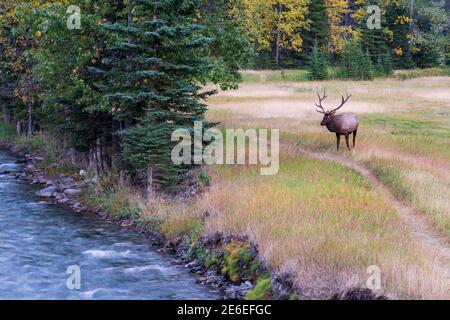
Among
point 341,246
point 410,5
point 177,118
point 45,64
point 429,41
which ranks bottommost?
point 341,246

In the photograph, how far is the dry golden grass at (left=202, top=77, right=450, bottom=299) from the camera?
10.6 m

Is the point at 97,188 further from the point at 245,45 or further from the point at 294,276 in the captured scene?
the point at 294,276

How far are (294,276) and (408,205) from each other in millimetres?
5875

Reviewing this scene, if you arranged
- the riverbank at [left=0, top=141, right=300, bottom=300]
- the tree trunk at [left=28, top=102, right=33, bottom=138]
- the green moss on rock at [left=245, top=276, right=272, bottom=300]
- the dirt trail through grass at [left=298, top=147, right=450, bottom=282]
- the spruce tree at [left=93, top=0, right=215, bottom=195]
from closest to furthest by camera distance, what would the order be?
the green moss on rock at [left=245, top=276, right=272, bottom=300], the riverbank at [left=0, top=141, right=300, bottom=300], the dirt trail through grass at [left=298, top=147, right=450, bottom=282], the spruce tree at [left=93, top=0, right=215, bottom=195], the tree trunk at [left=28, top=102, right=33, bottom=138]

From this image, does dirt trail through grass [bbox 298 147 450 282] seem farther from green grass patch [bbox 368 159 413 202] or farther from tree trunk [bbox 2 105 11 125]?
tree trunk [bbox 2 105 11 125]

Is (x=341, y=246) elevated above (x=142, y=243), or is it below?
above

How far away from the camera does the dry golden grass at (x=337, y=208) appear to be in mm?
10617

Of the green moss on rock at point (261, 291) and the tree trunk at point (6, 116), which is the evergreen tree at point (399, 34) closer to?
the tree trunk at point (6, 116)

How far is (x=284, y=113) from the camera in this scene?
32.1 m

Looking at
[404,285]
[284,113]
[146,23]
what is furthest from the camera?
[284,113]

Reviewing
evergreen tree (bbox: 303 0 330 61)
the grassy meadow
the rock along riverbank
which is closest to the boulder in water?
the grassy meadow

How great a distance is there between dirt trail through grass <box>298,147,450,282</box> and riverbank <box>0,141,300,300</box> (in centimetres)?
319

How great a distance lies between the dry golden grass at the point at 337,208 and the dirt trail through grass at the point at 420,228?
17 cm
